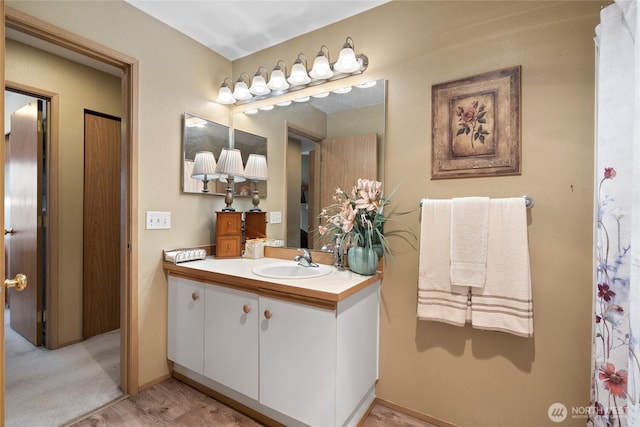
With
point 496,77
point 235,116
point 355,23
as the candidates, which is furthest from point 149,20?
point 496,77

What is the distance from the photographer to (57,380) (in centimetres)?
201

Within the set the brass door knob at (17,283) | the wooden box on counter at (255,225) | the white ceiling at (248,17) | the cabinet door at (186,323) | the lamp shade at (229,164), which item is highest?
the white ceiling at (248,17)

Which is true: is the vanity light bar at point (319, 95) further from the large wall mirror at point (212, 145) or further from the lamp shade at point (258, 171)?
the lamp shade at point (258, 171)

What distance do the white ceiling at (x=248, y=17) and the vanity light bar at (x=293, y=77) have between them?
0.20 meters

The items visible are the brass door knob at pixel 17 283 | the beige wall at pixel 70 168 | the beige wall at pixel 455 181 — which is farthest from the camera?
the beige wall at pixel 70 168

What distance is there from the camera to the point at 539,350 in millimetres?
1408

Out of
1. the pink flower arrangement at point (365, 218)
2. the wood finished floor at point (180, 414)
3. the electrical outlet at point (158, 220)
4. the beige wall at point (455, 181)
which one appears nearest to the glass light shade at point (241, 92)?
the beige wall at point (455, 181)

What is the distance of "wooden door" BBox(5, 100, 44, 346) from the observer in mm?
2486

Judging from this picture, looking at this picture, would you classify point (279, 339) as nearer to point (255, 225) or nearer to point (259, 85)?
point (255, 225)

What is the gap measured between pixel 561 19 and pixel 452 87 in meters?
0.51

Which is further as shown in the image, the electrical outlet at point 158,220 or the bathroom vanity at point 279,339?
the electrical outlet at point 158,220

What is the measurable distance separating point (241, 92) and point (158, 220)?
1.14 m

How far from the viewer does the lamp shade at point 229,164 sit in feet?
7.36

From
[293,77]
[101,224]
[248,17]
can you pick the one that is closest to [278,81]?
[293,77]
